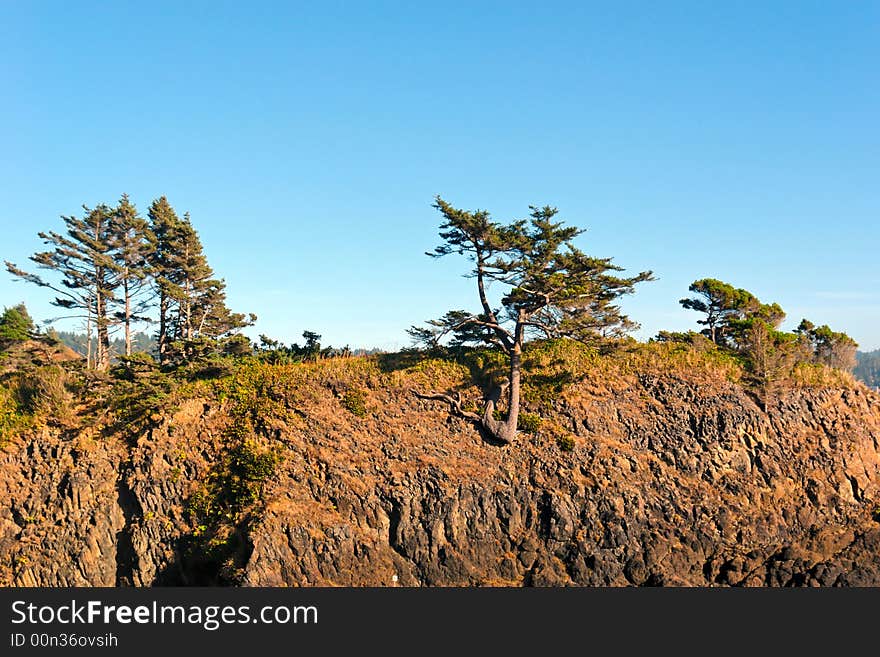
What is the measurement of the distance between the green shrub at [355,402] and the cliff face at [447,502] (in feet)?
0.97

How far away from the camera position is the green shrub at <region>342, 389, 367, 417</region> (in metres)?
29.6

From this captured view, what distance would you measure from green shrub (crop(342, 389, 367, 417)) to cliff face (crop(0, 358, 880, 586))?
295 mm

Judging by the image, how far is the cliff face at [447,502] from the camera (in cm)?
2641

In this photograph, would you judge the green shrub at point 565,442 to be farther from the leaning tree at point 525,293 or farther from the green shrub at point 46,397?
the green shrub at point 46,397

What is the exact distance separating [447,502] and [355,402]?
264 inches

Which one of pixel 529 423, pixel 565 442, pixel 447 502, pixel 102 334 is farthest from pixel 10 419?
pixel 565 442

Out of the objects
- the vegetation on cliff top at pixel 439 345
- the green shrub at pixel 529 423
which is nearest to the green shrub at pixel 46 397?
the vegetation on cliff top at pixel 439 345

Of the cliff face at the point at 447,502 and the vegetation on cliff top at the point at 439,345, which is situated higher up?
the vegetation on cliff top at the point at 439,345

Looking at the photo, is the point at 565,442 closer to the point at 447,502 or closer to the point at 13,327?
the point at 447,502

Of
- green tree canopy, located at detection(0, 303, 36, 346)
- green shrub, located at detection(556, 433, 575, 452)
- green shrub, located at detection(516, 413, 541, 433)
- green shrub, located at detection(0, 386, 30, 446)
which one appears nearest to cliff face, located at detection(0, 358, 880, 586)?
green shrub, located at detection(556, 433, 575, 452)

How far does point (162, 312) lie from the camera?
34000 millimetres

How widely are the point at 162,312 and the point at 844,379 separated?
39176 mm

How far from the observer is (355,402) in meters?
29.8

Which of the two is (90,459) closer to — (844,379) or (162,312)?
(162,312)
